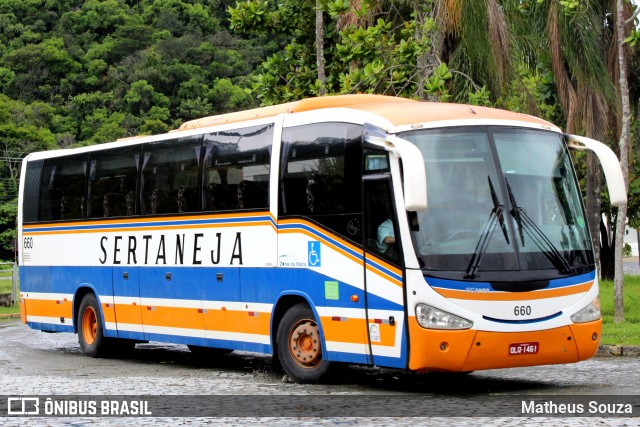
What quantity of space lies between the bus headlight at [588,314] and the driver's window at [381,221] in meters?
2.07

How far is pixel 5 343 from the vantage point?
22.6 m

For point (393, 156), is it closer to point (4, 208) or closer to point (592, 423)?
point (592, 423)

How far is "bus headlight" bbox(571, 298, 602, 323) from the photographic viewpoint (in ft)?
42.9

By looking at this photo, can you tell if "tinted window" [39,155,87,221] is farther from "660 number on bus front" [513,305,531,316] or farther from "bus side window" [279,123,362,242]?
"660 number on bus front" [513,305,531,316]

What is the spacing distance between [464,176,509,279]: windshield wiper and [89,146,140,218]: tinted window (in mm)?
7113

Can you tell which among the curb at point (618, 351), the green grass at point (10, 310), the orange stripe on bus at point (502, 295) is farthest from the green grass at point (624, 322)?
the green grass at point (10, 310)

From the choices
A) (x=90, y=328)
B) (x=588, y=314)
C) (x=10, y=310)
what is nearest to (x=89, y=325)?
(x=90, y=328)

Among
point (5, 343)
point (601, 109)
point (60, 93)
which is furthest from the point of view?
point (60, 93)

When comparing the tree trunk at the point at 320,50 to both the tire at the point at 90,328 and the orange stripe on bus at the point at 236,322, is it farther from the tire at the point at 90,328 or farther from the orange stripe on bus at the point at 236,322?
the orange stripe on bus at the point at 236,322

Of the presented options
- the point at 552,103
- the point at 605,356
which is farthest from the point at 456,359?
the point at 552,103

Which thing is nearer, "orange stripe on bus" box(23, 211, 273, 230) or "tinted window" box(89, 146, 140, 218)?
"orange stripe on bus" box(23, 211, 273, 230)

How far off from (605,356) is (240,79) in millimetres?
65328

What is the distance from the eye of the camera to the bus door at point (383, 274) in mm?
12734

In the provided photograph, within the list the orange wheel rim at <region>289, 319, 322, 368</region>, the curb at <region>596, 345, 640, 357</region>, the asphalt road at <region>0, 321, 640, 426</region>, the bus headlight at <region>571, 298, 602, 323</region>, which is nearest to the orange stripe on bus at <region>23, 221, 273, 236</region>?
the orange wheel rim at <region>289, 319, 322, 368</region>
